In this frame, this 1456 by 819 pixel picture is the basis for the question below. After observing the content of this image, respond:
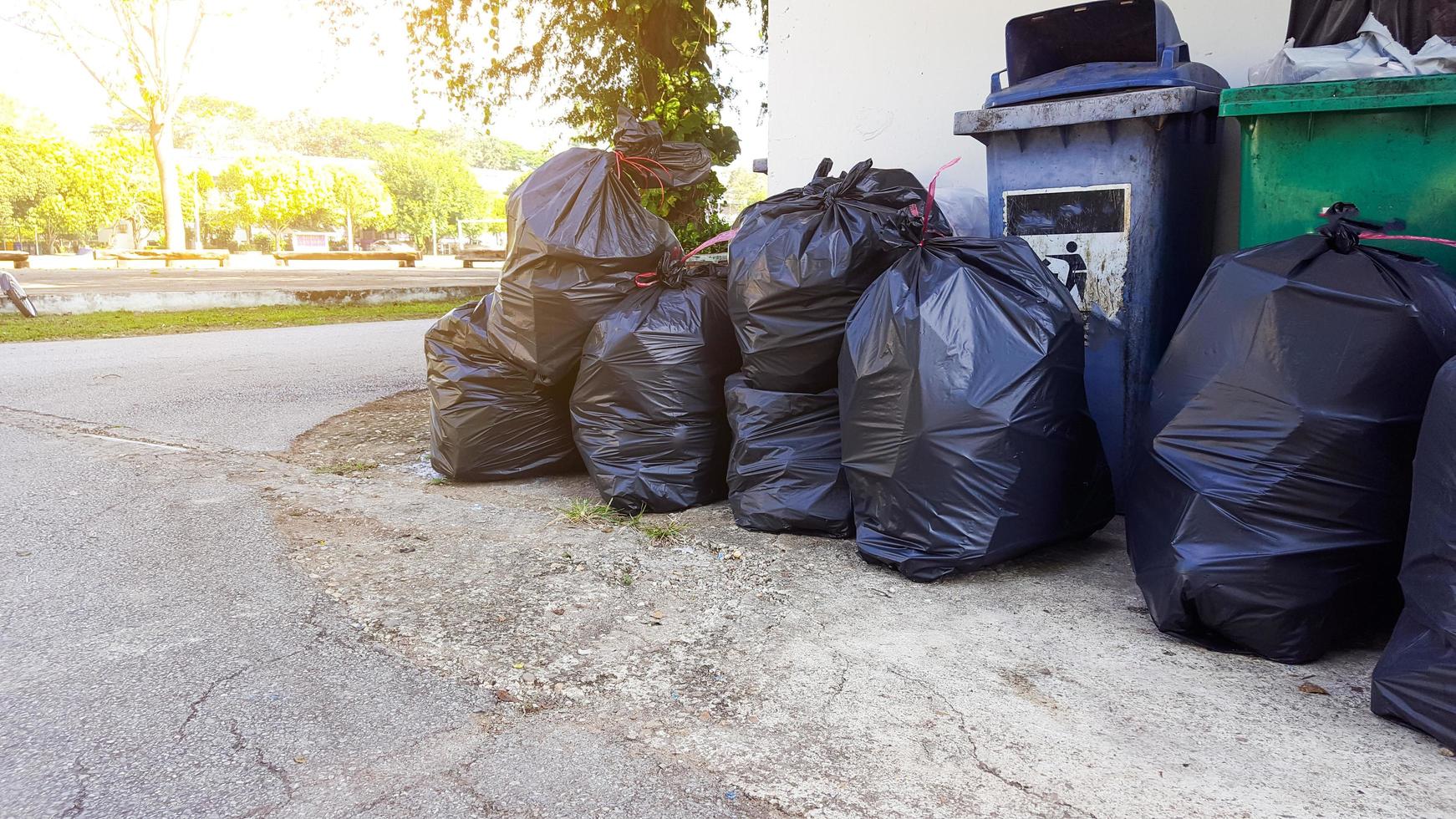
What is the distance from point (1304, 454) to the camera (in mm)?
1927

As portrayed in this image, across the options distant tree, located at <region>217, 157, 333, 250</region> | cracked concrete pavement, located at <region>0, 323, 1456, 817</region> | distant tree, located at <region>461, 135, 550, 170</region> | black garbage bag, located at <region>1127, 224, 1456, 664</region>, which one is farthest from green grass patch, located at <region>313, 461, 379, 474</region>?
distant tree, located at <region>461, 135, 550, 170</region>

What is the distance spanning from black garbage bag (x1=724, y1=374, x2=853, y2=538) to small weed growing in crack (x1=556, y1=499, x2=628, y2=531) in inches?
15.8

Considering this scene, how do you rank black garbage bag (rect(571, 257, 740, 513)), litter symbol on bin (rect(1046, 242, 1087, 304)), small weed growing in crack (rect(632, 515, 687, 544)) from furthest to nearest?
1. black garbage bag (rect(571, 257, 740, 513))
2. litter symbol on bin (rect(1046, 242, 1087, 304))
3. small weed growing in crack (rect(632, 515, 687, 544))

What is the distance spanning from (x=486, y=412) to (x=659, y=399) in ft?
2.60

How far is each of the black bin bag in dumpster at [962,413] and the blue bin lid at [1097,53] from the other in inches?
30.0

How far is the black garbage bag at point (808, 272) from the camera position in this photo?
2754 millimetres

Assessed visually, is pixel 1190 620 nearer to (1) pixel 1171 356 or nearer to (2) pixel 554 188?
(1) pixel 1171 356

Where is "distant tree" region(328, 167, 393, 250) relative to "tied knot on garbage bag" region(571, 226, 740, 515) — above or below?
above

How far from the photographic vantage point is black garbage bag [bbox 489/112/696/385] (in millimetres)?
3266

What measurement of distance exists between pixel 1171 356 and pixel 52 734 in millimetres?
2432

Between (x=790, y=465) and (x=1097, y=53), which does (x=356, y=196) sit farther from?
(x=790, y=465)

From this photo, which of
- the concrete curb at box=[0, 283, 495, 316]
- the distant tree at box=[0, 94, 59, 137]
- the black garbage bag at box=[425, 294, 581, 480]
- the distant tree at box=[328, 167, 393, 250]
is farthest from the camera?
the distant tree at box=[328, 167, 393, 250]

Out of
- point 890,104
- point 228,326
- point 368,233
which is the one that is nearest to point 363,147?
point 368,233

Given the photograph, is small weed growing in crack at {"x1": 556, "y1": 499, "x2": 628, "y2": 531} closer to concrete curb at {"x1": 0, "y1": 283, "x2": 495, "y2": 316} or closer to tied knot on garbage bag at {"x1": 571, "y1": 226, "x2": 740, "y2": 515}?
tied knot on garbage bag at {"x1": 571, "y1": 226, "x2": 740, "y2": 515}
